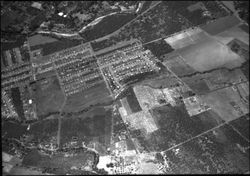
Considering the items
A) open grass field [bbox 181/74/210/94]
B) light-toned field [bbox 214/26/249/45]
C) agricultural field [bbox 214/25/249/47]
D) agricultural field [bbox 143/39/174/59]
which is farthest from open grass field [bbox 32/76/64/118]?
agricultural field [bbox 214/25/249/47]

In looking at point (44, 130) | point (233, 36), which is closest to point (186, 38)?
point (233, 36)

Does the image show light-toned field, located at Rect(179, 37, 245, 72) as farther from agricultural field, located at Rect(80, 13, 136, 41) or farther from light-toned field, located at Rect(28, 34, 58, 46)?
light-toned field, located at Rect(28, 34, 58, 46)

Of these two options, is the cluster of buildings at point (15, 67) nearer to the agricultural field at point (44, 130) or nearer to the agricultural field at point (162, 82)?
the agricultural field at point (44, 130)

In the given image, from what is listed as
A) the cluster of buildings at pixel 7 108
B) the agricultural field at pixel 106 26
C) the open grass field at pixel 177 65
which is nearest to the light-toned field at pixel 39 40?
the agricultural field at pixel 106 26

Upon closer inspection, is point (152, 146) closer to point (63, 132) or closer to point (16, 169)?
point (63, 132)

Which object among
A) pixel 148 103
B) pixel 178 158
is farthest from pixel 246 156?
pixel 148 103

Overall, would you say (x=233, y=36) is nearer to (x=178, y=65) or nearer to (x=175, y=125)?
(x=178, y=65)
